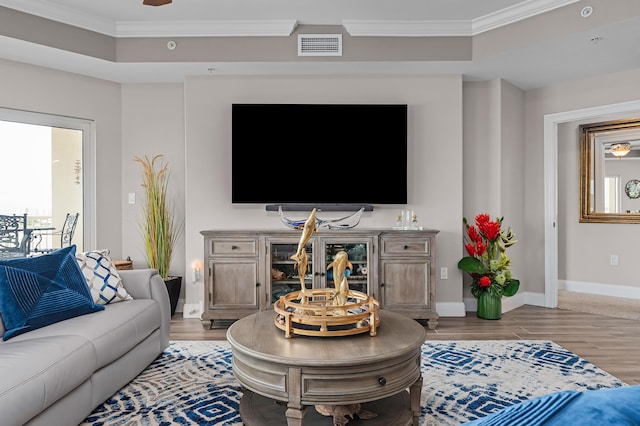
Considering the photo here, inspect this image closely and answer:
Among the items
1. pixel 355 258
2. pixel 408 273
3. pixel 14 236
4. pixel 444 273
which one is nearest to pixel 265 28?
pixel 355 258

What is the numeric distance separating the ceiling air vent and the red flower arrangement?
82.8 inches

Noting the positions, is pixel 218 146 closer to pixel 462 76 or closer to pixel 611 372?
pixel 462 76

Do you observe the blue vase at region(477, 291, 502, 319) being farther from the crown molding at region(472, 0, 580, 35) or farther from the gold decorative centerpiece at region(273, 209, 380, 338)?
the crown molding at region(472, 0, 580, 35)

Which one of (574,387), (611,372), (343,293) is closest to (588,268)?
(611,372)

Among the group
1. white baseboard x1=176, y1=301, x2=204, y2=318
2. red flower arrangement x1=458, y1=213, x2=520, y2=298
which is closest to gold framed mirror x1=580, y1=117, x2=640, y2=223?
red flower arrangement x1=458, y1=213, x2=520, y2=298

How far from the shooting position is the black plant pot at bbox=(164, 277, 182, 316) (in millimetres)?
4176

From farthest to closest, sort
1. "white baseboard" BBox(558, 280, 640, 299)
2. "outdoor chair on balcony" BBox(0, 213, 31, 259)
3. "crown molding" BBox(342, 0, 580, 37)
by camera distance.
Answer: "white baseboard" BBox(558, 280, 640, 299)
"outdoor chair on balcony" BBox(0, 213, 31, 259)
"crown molding" BBox(342, 0, 580, 37)

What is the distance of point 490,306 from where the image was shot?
Answer: 4109 millimetres

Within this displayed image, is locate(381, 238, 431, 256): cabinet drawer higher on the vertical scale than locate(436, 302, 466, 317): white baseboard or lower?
higher

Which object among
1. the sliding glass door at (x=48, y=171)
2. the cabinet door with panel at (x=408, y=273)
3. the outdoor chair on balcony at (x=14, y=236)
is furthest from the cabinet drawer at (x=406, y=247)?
the outdoor chair on balcony at (x=14, y=236)

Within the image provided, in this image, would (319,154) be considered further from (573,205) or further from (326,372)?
(573,205)

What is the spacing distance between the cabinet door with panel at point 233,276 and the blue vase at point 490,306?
2.15 metres

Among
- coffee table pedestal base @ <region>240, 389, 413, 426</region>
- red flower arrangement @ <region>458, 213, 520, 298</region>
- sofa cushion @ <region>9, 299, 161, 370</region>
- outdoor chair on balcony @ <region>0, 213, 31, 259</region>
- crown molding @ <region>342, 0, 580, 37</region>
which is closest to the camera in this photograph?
coffee table pedestal base @ <region>240, 389, 413, 426</region>

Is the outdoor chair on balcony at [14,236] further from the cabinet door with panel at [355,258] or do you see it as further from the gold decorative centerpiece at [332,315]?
the gold decorative centerpiece at [332,315]
